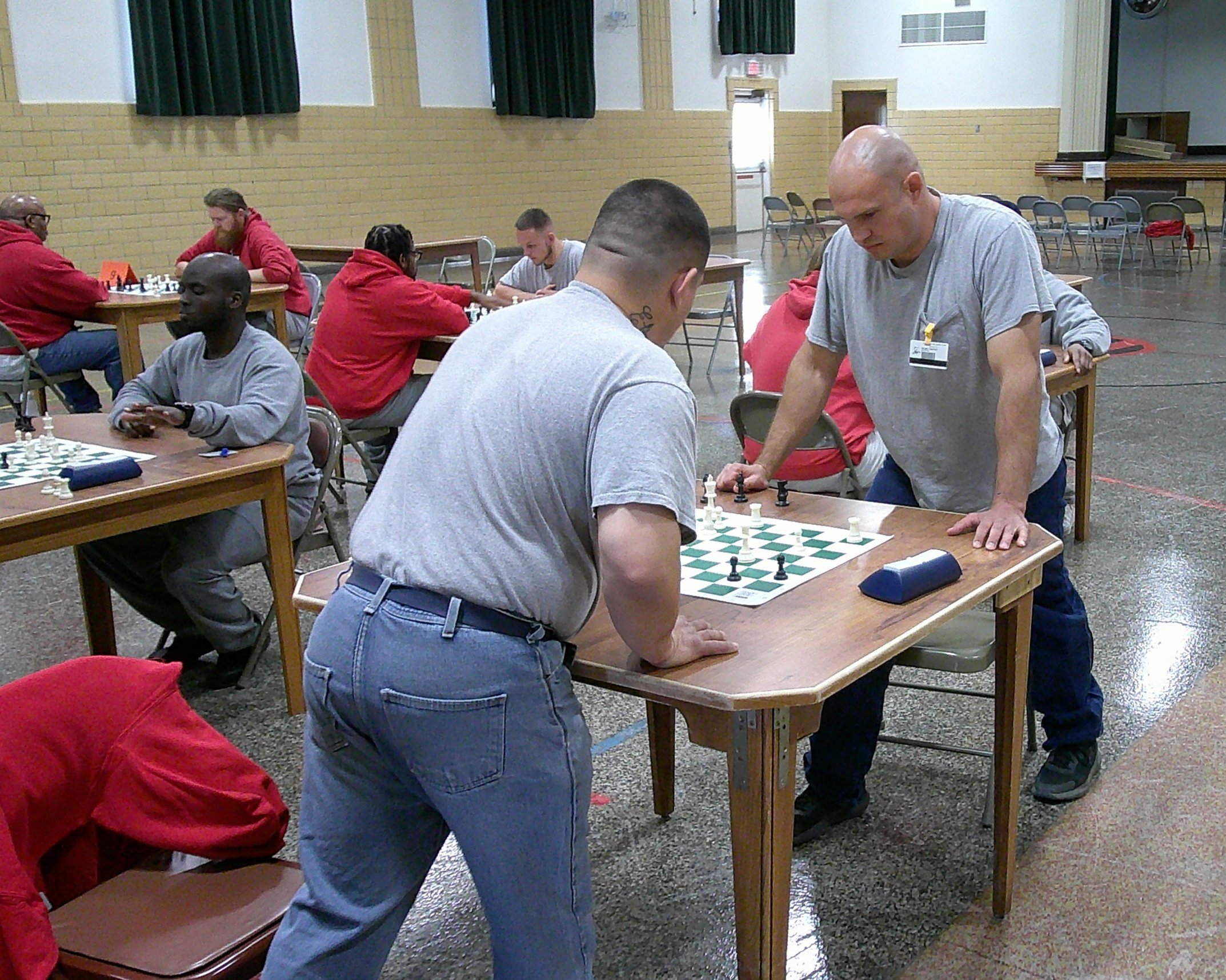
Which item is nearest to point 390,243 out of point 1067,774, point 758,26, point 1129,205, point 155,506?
point 155,506

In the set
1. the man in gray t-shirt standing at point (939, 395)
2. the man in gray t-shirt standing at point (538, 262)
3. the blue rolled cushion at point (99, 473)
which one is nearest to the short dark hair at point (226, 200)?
the man in gray t-shirt standing at point (538, 262)

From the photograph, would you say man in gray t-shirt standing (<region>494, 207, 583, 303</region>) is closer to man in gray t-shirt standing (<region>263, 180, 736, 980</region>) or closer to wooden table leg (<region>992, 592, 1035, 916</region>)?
wooden table leg (<region>992, 592, 1035, 916</region>)

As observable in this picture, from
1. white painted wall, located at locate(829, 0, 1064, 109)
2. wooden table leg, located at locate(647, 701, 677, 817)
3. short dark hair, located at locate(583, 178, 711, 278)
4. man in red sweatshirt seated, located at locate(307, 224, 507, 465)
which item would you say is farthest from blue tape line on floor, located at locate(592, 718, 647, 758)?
white painted wall, located at locate(829, 0, 1064, 109)

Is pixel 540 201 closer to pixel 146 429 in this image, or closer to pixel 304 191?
pixel 304 191

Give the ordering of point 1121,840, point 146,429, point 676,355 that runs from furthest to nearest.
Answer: point 676,355, point 146,429, point 1121,840

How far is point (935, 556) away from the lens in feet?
7.03

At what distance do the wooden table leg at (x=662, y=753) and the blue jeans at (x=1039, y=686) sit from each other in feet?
1.01

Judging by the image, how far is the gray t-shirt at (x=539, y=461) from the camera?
157cm

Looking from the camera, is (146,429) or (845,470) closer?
(146,429)

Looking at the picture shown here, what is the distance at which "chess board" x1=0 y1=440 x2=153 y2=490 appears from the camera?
332 centimetres

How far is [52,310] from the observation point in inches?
275

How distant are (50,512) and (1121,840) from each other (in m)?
2.52

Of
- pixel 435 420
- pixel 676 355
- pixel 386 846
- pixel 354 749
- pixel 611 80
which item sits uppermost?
pixel 611 80

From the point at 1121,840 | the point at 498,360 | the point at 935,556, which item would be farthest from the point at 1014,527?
the point at 498,360
